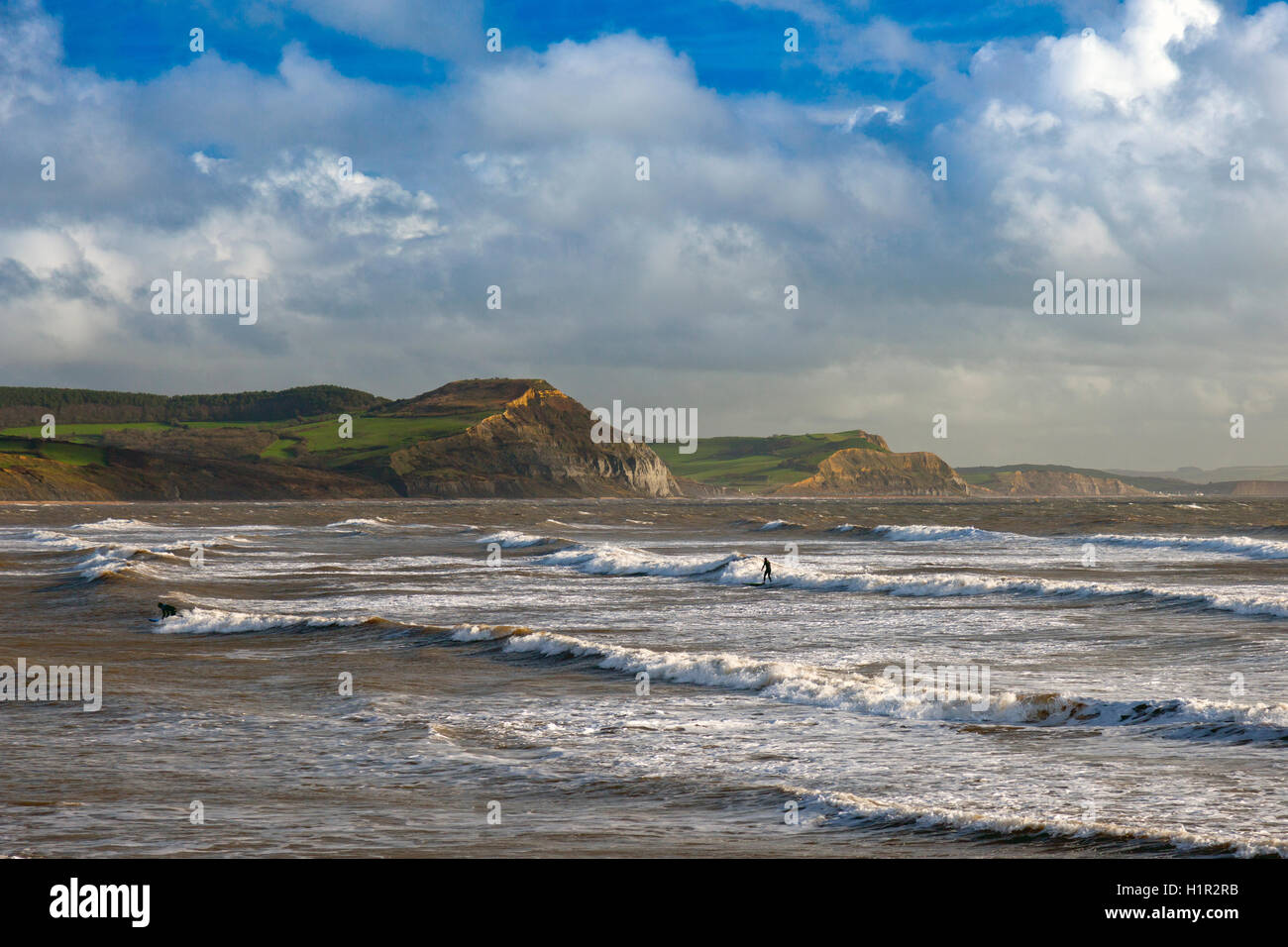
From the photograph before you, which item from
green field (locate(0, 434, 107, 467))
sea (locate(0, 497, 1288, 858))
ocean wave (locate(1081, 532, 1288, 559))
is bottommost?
sea (locate(0, 497, 1288, 858))

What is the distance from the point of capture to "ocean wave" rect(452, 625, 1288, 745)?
12539mm

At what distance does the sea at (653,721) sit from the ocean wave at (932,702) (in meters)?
0.06

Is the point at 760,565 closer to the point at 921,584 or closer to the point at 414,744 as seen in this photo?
the point at 921,584

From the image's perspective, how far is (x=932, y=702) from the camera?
14.4 m

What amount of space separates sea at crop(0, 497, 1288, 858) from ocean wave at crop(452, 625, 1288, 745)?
0.06 meters

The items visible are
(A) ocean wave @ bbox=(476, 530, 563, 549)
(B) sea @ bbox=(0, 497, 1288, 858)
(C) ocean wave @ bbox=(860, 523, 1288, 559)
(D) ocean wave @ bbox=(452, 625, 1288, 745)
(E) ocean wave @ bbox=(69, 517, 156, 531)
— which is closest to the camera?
(B) sea @ bbox=(0, 497, 1288, 858)

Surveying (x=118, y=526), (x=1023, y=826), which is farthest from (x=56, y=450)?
(x=1023, y=826)

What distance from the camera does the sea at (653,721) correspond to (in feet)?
28.9

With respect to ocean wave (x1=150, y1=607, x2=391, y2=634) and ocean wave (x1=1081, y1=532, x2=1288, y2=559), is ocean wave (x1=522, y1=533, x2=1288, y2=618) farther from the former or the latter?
ocean wave (x1=1081, y1=532, x2=1288, y2=559)

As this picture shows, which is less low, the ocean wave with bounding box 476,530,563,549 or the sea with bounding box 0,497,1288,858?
the ocean wave with bounding box 476,530,563,549

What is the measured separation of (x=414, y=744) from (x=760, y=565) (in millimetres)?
28331

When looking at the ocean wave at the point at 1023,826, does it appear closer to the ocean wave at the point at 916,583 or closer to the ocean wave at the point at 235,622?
the ocean wave at the point at 235,622

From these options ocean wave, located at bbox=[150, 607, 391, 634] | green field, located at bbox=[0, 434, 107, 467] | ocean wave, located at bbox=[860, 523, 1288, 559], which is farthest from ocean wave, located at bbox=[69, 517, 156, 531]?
green field, located at bbox=[0, 434, 107, 467]
